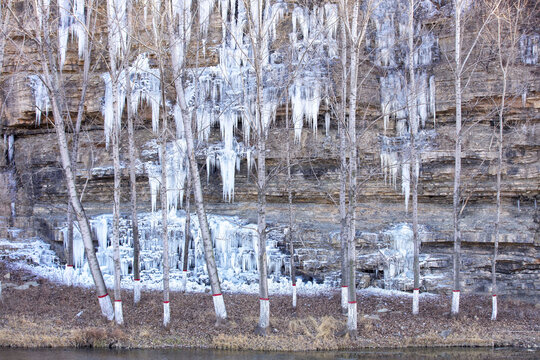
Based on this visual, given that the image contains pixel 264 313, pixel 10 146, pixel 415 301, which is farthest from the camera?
pixel 10 146

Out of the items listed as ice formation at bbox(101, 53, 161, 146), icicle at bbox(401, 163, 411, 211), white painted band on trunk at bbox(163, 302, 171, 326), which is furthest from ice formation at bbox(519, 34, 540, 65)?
white painted band on trunk at bbox(163, 302, 171, 326)

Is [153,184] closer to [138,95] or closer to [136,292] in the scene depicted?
[138,95]

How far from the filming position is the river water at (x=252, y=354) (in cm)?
881

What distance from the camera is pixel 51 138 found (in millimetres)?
17641

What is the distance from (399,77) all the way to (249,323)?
1119cm

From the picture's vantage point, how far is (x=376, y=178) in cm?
1577

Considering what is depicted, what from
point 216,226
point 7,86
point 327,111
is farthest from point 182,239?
point 7,86

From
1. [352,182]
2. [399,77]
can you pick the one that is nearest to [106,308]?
[352,182]

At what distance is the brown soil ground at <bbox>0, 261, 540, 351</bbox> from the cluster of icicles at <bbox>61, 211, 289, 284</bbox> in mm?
1836

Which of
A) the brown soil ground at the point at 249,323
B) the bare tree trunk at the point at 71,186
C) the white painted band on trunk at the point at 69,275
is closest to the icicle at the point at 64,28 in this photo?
the bare tree trunk at the point at 71,186

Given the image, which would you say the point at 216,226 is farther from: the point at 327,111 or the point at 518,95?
the point at 518,95

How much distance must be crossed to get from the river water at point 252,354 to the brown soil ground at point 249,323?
0.66ft

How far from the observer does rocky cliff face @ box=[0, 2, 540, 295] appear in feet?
46.1

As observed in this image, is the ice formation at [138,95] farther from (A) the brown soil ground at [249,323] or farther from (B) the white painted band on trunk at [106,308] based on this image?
(B) the white painted band on trunk at [106,308]
